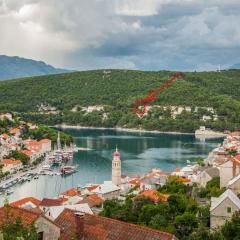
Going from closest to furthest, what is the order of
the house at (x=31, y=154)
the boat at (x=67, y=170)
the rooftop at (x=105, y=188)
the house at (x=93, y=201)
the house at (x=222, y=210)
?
the house at (x=222, y=210) < the house at (x=93, y=201) < the rooftop at (x=105, y=188) < the boat at (x=67, y=170) < the house at (x=31, y=154)

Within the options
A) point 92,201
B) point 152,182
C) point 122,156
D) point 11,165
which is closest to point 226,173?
point 92,201

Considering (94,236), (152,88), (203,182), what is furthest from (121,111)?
(94,236)

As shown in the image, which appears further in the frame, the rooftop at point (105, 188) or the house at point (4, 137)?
the house at point (4, 137)

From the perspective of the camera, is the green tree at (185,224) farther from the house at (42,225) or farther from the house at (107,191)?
the house at (107,191)

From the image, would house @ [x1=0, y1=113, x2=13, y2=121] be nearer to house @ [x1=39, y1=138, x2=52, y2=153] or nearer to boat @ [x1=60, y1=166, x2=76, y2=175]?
house @ [x1=39, y1=138, x2=52, y2=153]

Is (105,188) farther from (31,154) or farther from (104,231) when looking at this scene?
(104,231)

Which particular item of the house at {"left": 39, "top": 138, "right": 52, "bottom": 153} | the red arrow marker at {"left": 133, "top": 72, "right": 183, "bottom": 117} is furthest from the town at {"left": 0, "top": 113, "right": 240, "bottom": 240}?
the red arrow marker at {"left": 133, "top": 72, "right": 183, "bottom": 117}

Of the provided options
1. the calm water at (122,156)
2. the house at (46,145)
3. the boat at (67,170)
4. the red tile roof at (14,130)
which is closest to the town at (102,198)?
the house at (46,145)

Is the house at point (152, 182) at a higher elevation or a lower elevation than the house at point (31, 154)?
higher
